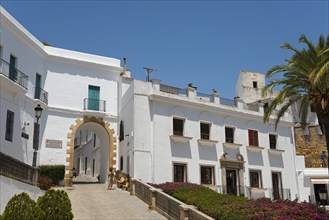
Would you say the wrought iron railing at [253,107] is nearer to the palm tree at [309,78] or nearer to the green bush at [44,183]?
the palm tree at [309,78]

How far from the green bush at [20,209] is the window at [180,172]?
1583 cm

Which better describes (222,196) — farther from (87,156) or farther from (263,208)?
(87,156)

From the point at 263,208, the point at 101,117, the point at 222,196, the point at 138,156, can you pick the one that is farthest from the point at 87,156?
the point at 263,208

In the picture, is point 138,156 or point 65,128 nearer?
point 138,156

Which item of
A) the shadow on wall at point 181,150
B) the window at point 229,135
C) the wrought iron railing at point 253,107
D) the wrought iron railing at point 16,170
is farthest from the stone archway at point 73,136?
the wrought iron railing at point 253,107

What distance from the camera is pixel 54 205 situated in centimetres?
1177

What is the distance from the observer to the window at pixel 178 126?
26311 mm

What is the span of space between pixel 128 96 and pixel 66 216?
1496 centimetres

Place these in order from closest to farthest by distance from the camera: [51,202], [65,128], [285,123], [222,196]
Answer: [51,202] → [222,196] → [65,128] → [285,123]

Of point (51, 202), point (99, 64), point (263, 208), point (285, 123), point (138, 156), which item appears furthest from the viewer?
point (285, 123)

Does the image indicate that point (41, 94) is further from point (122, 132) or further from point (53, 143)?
point (122, 132)

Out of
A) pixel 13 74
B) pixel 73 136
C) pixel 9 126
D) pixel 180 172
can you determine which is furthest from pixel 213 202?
pixel 13 74

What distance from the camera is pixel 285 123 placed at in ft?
107

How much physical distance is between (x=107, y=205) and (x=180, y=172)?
8.27 m
